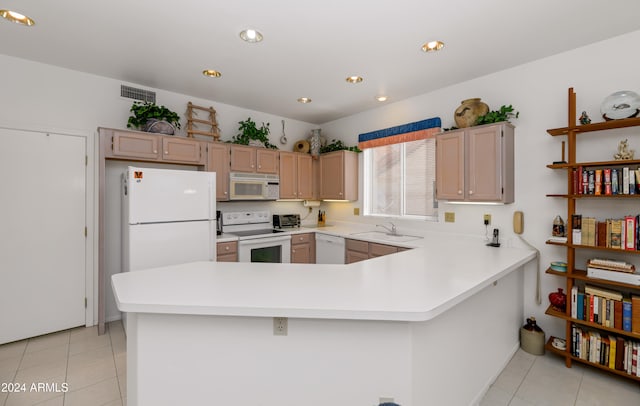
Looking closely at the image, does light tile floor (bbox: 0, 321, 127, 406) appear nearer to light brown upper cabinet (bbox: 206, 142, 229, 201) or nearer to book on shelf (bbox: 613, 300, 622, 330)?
light brown upper cabinet (bbox: 206, 142, 229, 201)

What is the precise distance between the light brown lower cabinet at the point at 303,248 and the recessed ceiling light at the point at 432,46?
8.97 ft

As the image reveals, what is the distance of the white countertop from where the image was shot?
124 centimetres

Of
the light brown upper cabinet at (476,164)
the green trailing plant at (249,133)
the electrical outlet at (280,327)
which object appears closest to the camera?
the electrical outlet at (280,327)

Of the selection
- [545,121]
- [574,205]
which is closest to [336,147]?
[545,121]

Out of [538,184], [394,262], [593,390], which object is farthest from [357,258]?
[593,390]

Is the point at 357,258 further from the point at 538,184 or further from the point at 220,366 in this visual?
the point at 220,366

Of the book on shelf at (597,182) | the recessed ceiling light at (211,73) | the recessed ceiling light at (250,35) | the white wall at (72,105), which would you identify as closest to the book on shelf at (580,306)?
the book on shelf at (597,182)

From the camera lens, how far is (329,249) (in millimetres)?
4012

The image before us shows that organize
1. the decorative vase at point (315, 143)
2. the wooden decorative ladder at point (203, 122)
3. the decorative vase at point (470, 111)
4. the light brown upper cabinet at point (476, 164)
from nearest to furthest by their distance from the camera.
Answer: the light brown upper cabinet at point (476, 164) < the decorative vase at point (470, 111) < the wooden decorative ladder at point (203, 122) < the decorative vase at point (315, 143)

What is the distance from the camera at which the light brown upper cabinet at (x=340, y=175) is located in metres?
4.31

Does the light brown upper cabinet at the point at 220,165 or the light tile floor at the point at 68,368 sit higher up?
the light brown upper cabinet at the point at 220,165

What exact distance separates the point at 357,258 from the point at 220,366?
2448 millimetres

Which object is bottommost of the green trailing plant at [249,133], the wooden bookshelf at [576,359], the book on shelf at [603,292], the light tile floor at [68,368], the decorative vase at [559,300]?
the light tile floor at [68,368]

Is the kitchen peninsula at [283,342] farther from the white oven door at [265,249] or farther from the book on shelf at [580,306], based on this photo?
the white oven door at [265,249]
